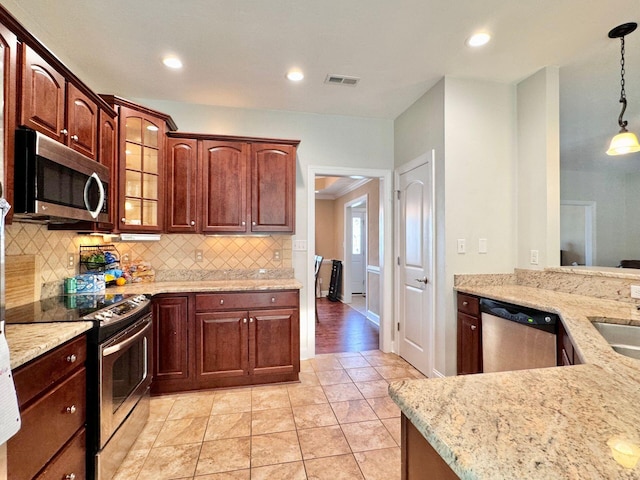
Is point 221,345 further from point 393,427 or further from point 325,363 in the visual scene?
point 393,427

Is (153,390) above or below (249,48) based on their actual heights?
below

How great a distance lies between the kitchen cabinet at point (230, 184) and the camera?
309cm

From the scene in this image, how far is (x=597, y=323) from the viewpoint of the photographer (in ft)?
5.81

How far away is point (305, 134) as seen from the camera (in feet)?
12.1

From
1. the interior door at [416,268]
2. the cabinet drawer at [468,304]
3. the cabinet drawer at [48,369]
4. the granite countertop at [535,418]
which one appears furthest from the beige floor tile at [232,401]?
the granite countertop at [535,418]

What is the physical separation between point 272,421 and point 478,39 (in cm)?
310

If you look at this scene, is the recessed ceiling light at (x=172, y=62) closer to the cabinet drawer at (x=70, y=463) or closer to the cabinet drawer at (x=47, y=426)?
the cabinet drawer at (x=47, y=426)

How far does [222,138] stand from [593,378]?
3113mm

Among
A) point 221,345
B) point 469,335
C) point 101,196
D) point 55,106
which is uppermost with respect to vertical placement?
point 55,106

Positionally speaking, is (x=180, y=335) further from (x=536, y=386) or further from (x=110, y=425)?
(x=536, y=386)

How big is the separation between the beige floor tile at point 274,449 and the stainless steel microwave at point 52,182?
5.77 feet

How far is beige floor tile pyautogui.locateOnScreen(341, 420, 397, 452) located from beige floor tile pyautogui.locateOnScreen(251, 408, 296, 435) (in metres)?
0.40

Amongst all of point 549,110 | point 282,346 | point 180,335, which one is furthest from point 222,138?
point 549,110

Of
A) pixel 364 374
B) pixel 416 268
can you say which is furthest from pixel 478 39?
pixel 364 374
